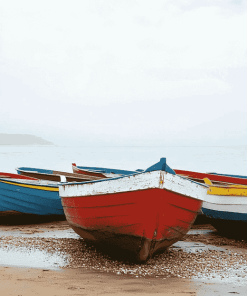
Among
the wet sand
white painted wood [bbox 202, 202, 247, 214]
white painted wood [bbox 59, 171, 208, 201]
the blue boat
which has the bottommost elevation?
the wet sand

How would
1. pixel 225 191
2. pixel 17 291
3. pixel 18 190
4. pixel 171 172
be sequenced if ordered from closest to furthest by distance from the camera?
pixel 17 291 → pixel 171 172 → pixel 225 191 → pixel 18 190

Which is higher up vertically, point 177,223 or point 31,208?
point 177,223

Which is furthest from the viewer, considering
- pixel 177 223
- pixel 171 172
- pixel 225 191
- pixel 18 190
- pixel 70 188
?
pixel 18 190

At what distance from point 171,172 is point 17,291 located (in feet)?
8.77

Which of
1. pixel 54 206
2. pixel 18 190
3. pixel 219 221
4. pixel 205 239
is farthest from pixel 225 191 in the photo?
pixel 18 190

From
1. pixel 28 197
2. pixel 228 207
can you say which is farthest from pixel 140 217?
pixel 28 197

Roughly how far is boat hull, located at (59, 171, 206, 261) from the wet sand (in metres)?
0.39

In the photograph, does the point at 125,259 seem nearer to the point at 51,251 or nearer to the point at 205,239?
the point at 51,251

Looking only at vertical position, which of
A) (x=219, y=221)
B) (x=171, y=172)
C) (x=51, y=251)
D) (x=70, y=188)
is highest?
(x=171, y=172)

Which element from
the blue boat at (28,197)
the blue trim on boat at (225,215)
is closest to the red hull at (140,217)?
the blue trim on boat at (225,215)

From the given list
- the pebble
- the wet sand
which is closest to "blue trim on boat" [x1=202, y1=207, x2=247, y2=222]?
the wet sand

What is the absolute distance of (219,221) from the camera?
7555 millimetres

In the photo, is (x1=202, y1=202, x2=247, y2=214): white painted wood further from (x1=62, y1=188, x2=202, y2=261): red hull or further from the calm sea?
the calm sea

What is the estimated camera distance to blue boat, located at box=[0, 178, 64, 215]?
8.73m
